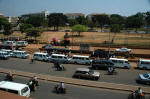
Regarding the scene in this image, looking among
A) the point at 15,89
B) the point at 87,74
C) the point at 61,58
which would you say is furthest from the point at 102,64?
the point at 15,89

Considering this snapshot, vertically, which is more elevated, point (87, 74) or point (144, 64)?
point (144, 64)

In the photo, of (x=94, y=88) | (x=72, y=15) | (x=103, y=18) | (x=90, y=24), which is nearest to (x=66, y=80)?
(x=94, y=88)

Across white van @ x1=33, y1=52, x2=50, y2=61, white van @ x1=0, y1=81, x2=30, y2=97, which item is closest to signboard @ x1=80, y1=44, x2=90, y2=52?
white van @ x1=33, y1=52, x2=50, y2=61

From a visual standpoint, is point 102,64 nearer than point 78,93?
No

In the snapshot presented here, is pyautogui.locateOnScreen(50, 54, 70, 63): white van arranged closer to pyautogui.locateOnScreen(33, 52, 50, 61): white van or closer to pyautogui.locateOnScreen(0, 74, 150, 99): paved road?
pyautogui.locateOnScreen(33, 52, 50, 61): white van

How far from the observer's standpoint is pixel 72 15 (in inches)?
7840

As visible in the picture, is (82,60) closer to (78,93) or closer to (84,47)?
(84,47)

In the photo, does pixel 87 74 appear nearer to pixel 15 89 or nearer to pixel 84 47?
pixel 15 89

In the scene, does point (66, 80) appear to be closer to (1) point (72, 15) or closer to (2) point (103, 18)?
(2) point (103, 18)

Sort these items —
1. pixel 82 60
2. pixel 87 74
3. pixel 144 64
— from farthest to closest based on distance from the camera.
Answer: pixel 82 60
pixel 144 64
pixel 87 74

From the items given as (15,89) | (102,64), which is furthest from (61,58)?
(15,89)

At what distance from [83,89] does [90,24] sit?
263 ft

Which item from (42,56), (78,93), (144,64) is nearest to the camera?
(78,93)

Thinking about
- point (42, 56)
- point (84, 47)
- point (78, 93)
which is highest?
point (84, 47)
